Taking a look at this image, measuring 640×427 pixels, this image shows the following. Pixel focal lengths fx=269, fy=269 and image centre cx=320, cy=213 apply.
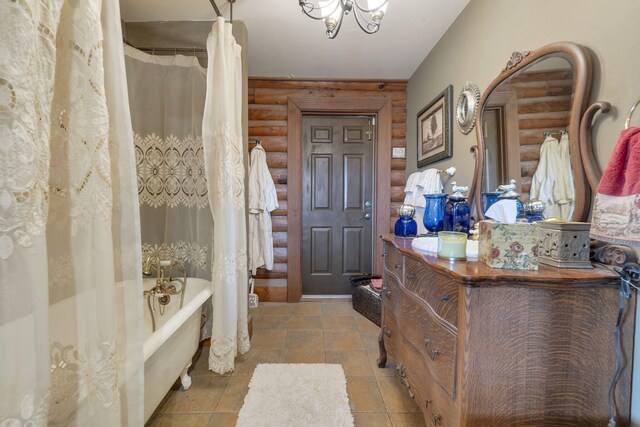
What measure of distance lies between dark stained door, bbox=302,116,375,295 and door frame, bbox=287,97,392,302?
10 cm

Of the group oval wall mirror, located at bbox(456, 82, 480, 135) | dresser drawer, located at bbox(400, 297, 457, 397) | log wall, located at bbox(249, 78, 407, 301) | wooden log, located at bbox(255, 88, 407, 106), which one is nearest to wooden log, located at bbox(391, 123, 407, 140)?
log wall, located at bbox(249, 78, 407, 301)

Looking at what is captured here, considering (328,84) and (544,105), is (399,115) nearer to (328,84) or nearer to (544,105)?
(328,84)

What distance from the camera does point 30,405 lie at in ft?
1.78

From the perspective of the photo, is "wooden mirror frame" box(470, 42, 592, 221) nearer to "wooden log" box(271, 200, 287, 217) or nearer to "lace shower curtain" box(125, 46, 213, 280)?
"lace shower curtain" box(125, 46, 213, 280)

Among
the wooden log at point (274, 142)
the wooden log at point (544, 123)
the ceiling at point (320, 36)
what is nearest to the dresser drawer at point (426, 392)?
the wooden log at point (544, 123)

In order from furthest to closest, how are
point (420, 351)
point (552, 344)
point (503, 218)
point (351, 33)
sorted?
point (351, 33), point (503, 218), point (420, 351), point (552, 344)

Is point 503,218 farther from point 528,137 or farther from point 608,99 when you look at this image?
point 608,99

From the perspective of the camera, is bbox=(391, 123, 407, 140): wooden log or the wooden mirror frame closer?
the wooden mirror frame

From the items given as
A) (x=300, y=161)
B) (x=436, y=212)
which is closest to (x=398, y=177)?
(x=300, y=161)

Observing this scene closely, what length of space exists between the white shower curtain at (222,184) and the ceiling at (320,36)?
1.63 ft

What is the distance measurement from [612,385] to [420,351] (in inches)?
23.1

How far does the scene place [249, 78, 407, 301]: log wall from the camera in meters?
2.95

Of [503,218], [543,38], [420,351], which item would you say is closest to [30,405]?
[420,351]

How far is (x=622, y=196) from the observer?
0.76 m
